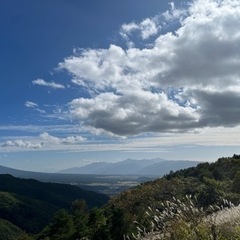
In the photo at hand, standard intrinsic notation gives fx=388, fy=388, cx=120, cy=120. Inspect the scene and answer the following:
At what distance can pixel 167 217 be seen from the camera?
47.5ft

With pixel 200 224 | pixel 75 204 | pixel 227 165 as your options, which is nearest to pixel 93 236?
pixel 200 224

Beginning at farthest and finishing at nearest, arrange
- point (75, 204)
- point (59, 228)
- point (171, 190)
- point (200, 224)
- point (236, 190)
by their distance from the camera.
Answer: point (75, 204) < point (171, 190) < point (236, 190) < point (59, 228) < point (200, 224)

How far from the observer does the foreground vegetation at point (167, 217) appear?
13.2 m

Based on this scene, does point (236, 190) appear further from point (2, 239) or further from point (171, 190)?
point (2, 239)

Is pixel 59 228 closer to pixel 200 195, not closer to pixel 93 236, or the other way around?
pixel 93 236

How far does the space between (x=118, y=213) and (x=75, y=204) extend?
78282 mm

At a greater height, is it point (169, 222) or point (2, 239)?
point (169, 222)

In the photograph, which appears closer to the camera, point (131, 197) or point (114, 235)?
point (114, 235)

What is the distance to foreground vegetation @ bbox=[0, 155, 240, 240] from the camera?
1320cm

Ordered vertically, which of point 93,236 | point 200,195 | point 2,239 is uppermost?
point 200,195

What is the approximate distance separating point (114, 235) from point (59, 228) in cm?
1271

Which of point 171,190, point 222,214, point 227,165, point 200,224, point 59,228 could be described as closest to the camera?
point 200,224

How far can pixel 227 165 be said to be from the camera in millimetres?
107812

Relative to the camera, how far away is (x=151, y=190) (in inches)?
3342
